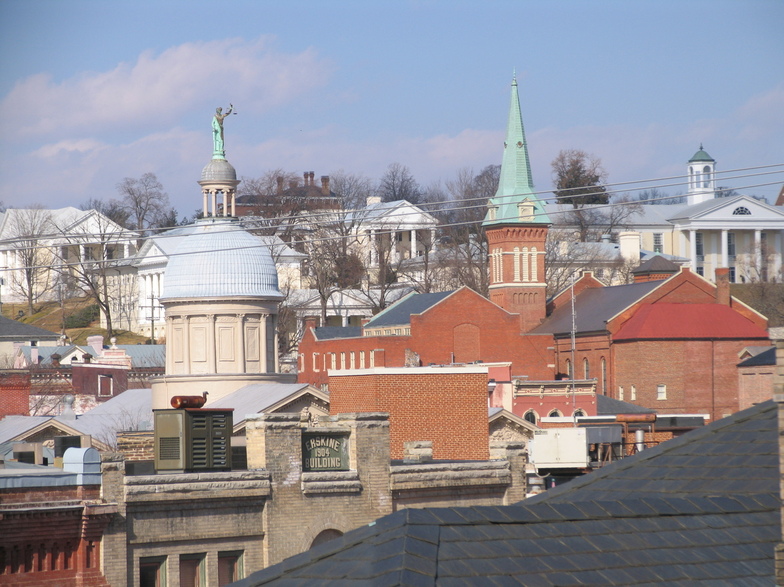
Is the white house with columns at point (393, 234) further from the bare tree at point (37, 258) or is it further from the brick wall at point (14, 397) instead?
the brick wall at point (14, 397)

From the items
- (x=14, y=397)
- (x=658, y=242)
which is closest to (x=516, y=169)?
(x=658, y=242)

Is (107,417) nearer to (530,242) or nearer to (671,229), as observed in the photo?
(530,242)

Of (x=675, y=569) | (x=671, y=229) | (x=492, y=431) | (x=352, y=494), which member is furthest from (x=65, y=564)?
(x=671, y=229)

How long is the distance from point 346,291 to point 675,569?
98787 mm

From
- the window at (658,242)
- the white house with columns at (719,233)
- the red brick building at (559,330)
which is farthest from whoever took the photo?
the window at (658,242)

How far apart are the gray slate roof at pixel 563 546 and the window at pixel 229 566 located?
1191 centimetres

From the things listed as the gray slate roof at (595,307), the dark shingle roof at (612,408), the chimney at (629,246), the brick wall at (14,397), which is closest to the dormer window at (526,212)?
the gray slate roof at (595,307)

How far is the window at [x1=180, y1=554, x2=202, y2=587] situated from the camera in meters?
23.1

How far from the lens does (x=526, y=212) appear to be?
92812mm

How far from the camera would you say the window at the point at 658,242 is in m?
136

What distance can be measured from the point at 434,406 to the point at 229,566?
10.8 metres

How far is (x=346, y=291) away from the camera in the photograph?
359 feet

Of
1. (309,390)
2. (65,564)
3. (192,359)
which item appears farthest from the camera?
(192,359)

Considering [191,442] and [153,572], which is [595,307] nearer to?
[191,442]
